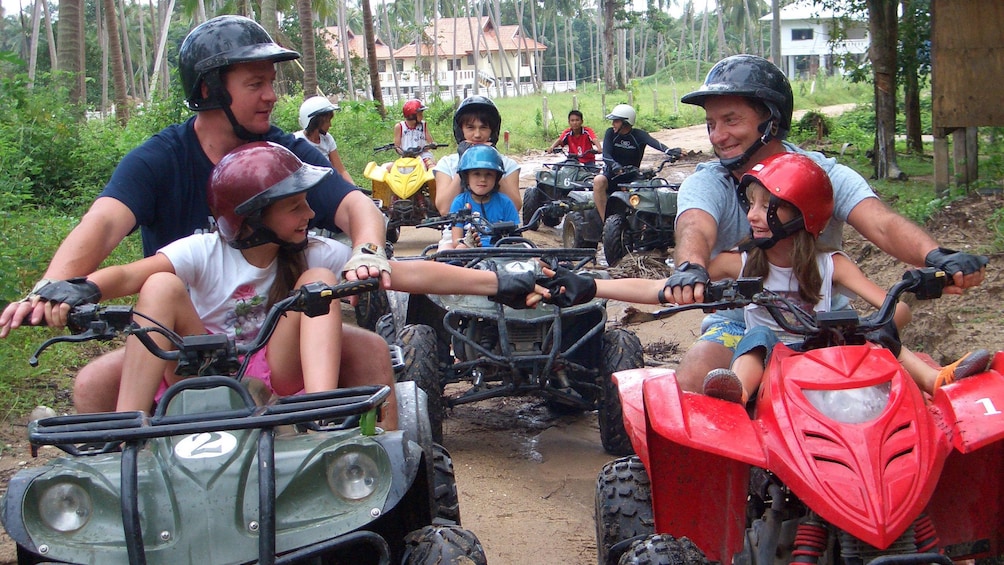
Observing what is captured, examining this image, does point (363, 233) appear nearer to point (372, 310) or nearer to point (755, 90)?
point (755, 90)

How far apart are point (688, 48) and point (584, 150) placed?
89581mm

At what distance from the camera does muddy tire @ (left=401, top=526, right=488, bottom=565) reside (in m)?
3.15

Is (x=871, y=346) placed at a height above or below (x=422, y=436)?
above

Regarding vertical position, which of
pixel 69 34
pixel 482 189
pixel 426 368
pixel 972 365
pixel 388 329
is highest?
pixel 69 34

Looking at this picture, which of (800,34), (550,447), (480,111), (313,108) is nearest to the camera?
(550,447)

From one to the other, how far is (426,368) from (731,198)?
8.15 ft

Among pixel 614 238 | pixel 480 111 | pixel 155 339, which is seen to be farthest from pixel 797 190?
pixel 614 238

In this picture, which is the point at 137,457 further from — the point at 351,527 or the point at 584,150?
the point at 584,150

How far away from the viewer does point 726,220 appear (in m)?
4.66

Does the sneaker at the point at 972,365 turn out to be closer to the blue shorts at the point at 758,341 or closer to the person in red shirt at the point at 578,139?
the blue shorts at the point at 758,341

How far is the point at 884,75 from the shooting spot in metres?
15.2

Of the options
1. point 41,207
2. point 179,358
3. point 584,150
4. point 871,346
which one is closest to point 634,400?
point 871,346

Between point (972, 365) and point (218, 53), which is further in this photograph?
point (218, 53)

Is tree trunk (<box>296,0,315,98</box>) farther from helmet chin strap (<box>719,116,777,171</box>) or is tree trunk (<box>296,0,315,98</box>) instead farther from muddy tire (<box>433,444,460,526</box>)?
muddy tire (<box>433,444,460,526</box>)
